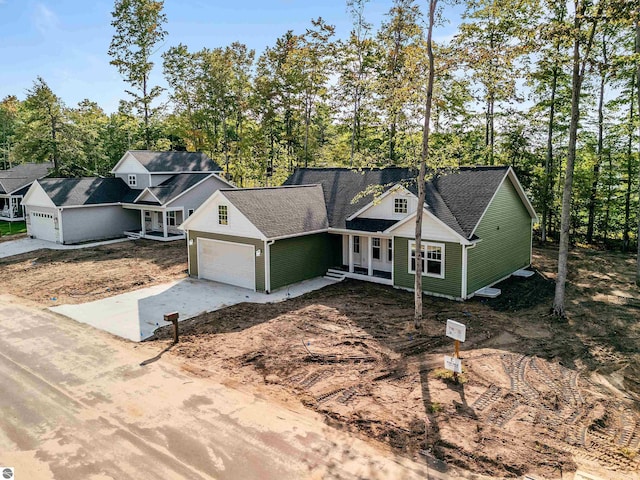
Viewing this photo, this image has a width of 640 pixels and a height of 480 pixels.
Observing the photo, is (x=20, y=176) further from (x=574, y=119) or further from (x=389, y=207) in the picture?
(x=574, y=119)

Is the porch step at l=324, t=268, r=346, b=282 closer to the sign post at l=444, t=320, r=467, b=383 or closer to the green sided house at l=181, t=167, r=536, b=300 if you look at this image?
the green sided house at l=181, t=167, r=536, b=300

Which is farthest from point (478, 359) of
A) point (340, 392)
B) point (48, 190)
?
point (48, 190)

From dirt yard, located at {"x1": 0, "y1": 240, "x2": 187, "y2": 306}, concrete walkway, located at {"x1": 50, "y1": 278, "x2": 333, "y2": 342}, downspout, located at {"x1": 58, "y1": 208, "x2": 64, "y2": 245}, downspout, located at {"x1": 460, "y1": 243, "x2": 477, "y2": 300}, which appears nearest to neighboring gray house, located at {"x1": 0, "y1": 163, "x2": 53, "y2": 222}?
downspout, located at {"x1": 58, "y1": 208, "x2": 64, "y2": 245}

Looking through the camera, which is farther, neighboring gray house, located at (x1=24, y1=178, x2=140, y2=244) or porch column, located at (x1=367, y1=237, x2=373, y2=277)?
neighboring gray house, located at (x1=24, y1=178, x2=140, y2=244)

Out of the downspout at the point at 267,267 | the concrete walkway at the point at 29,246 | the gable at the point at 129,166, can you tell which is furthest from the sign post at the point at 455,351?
the gable at the point at 129,166

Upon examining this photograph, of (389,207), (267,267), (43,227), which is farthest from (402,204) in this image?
(43,227)

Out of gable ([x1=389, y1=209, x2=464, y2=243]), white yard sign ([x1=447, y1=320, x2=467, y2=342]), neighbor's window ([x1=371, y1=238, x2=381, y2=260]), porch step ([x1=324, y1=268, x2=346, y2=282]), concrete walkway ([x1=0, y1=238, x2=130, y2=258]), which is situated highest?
gable ([x1=389, y1=209, x2=464, y2=243])

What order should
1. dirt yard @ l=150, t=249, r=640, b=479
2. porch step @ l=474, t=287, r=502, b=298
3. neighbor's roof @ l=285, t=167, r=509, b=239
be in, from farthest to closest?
neighbor's roof @ l=285, t=167, r=509, b=239 → porch step @ l=474, t=287, r=502, b=298 → dirt yard @ l=150, t=249, r=640, b=479

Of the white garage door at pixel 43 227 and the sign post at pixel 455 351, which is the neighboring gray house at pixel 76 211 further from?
the sign post at pixel 455 351
